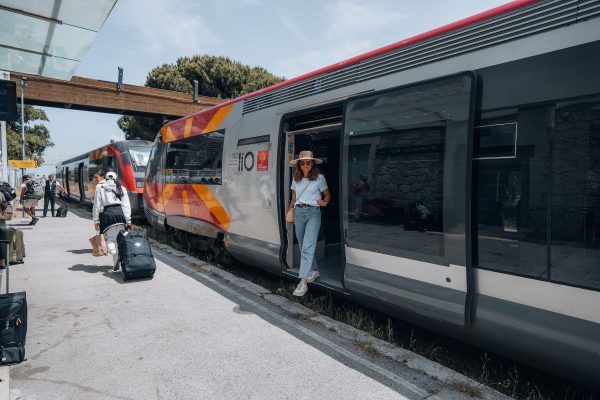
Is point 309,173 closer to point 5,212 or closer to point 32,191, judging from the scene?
point 5,212

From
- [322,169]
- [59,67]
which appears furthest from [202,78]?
[322,169]

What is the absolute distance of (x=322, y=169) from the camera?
6438mm

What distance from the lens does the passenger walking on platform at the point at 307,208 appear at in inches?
187

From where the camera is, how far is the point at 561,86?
2508mm

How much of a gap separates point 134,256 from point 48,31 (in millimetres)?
3444

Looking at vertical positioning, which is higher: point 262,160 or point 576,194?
point 262,160

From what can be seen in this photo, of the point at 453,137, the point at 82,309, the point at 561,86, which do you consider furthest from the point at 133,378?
the point at 561,86

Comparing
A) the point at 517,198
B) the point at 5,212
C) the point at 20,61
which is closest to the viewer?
the point at 517,198

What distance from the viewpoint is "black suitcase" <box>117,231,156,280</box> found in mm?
5738

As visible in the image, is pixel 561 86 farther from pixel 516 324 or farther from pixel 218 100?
pixel 218 100

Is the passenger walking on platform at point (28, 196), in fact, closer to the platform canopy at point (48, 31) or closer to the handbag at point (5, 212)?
the platform canopy at point (48, 31)

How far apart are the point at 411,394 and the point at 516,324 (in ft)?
2.94

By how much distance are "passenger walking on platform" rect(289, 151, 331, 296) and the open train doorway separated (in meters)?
0.22

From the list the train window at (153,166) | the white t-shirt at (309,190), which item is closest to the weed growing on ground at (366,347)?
the white t-shirt at (309,190)
